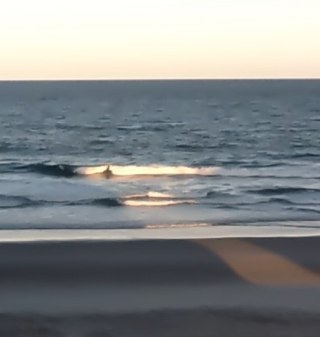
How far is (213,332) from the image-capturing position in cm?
753

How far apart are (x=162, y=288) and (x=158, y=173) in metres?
17.5

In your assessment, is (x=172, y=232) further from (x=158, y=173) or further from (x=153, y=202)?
(x=158, y=173)

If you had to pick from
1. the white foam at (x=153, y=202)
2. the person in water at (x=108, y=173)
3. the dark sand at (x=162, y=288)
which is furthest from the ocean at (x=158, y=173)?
the dark sand at (x=162, y=288)

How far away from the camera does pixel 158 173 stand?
2673 cm

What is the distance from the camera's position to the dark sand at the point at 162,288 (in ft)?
25.5

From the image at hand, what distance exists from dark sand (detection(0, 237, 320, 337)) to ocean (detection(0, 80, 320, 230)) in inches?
167

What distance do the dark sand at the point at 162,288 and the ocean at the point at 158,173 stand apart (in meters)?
4.24

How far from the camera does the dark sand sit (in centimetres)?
777

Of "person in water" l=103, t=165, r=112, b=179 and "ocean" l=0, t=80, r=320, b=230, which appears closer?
"ocean" l=0, t=80, r=320, b=230

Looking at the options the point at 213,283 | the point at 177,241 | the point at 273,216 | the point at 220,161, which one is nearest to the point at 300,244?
the point at 177,241

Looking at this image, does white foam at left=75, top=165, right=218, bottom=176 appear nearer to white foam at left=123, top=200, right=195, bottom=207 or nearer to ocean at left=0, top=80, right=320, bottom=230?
ocean at left=0, top=80, right=320, bottom=230

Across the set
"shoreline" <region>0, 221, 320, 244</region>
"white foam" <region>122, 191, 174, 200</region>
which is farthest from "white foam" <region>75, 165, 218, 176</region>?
"shoreline" <region>0, 221, 320, 244</region>

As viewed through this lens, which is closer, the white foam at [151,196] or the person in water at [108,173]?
the white foam at [151,196]

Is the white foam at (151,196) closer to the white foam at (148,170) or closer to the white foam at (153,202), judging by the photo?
the white foam at (153,202)
